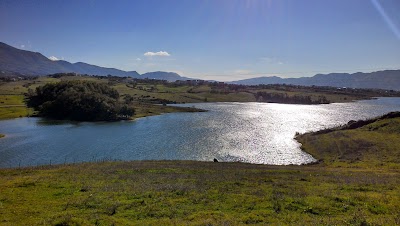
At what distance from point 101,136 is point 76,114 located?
179ft

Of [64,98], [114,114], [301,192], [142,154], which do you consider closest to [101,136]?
[142,154]

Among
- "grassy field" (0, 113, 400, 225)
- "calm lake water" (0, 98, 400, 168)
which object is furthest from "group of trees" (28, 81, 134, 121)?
"grassy field" (0, 113, 400, 225)

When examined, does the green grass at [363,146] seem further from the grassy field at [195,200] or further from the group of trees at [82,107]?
the group of trees at [82,107]

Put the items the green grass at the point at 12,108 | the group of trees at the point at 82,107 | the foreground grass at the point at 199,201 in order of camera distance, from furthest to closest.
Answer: the group of trees at the point at 82,107 → the green grass at the point at 12,108 → the foreground grass at the point at 199,201

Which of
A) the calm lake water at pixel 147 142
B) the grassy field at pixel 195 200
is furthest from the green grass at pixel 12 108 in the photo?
the grassy field at pixel 195 200

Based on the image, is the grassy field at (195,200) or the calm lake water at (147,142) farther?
the calm lake water at (147,142)

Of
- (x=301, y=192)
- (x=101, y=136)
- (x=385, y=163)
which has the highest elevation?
(x=301, y=192)

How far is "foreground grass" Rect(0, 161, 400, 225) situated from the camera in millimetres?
20922

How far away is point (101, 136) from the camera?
10669 cm

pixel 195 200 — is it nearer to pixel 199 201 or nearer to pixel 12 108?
pixel 199 201

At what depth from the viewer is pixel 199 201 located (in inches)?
1017

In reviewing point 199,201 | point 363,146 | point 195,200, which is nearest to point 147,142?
point 363,146

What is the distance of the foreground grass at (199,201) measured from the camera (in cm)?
2092

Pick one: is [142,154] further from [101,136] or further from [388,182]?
[388,182]
